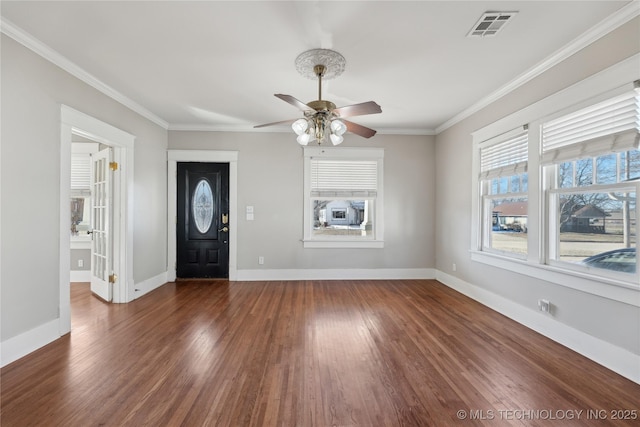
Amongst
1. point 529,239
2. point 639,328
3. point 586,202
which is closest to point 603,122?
point 586,202

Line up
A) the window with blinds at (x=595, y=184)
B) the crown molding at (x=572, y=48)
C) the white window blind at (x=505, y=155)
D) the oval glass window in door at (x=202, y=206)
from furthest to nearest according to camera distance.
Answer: the oval glass window in door at (x=202, y=206) < the white window blind at (x=505, y=155) < the window with blinds at (x=595, y=184) < the crown molding at (x=572, y=48)

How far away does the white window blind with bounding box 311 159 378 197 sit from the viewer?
203 inches

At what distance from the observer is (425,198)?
525 centimetres

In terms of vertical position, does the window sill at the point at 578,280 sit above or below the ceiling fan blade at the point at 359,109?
below

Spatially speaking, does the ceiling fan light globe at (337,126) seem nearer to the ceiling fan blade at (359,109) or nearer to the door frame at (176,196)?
the ceiling fan blade at (359,109)

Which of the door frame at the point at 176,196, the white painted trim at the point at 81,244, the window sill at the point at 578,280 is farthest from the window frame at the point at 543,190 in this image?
the white painted trim at the point at 81,244

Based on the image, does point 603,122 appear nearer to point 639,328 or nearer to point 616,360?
point 639,328

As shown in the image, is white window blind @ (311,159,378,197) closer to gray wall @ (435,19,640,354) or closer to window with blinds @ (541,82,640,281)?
gray wall @ (435,19,640,354)

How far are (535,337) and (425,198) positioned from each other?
289 cm

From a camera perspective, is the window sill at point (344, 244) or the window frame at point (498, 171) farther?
the window sill at point (344, 244)

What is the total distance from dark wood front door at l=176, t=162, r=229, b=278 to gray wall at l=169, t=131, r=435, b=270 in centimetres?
32

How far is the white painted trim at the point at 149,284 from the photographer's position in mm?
4165

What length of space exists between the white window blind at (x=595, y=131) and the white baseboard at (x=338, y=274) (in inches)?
114

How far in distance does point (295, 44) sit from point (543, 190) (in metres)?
2.89
